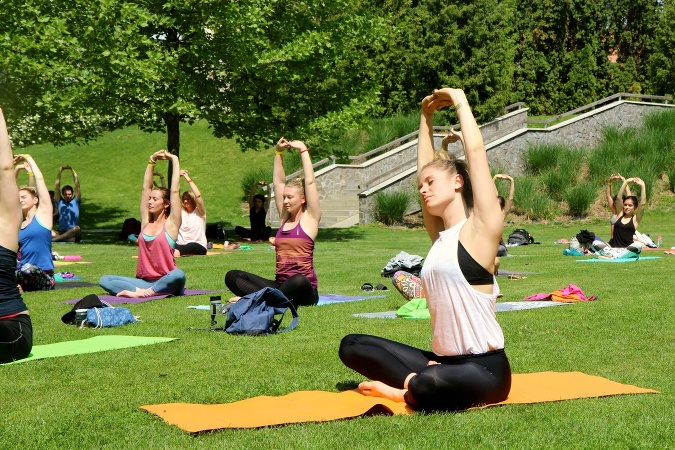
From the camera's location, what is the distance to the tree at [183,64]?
20.8m

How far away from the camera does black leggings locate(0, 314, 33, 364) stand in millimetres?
6734

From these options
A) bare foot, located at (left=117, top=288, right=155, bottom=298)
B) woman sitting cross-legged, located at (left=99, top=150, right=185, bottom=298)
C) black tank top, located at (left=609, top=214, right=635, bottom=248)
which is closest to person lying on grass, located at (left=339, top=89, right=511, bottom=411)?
woman sitting cross-legged, located at (left=99, top=150, right=185, bottom=298)

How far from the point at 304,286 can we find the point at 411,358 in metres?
4.75

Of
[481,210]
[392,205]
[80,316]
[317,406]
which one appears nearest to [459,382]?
[317,406]

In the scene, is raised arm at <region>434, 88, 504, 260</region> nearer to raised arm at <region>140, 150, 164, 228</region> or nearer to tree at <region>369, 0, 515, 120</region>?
raised arm at <region>140, 150, 164, 228</region>

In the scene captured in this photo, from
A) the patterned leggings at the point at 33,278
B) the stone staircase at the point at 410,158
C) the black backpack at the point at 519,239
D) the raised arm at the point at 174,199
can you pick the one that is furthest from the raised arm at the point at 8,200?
the stone staircase at the point at 410,158

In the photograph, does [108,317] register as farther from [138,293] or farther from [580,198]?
[580,198]

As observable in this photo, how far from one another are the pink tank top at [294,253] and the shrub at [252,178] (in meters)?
22.3

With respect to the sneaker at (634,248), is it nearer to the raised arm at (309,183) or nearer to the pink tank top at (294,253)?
the pink tank top at (294,253)

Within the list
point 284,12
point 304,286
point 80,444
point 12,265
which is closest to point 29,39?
point 284,12

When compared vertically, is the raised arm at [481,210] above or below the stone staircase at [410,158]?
below

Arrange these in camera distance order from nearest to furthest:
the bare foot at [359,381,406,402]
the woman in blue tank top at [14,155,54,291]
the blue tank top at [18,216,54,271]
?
1. the bare foot at [359,381,406,402]
2. the woman in blue tank top at [14,155,54,291]
3. the blue tank top at [18,216,54,271]

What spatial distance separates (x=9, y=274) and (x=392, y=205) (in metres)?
22.5

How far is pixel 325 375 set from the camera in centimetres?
618
